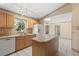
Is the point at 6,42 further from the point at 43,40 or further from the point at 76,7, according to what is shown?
the point at 76,7

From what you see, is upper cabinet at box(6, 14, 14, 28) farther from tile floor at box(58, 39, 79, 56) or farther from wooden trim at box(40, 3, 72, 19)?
tile floor at box(58, 39, 79, 56)

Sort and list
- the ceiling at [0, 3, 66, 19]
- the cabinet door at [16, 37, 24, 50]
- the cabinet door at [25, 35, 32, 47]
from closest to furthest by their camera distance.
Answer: the ceiling at [0, 3, 66, 19] < the cabinet door at [25, 35, 32, 47] < the cabinet door at [16, 37, 24, 50]

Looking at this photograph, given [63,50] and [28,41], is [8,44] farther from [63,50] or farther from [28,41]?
[63,50]

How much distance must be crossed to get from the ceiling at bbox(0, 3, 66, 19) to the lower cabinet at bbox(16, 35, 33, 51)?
1.60 feet

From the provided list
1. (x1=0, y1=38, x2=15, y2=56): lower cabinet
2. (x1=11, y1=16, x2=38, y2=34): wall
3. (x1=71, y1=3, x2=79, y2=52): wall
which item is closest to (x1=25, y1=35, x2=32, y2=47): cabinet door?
(x1=11, y1=16, x2=38, y2=34): wall

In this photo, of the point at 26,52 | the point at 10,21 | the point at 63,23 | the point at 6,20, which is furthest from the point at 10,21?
the point at 63,23

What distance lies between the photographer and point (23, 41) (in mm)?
2424

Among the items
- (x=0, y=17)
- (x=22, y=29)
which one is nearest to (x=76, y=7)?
(x=22, y=29)

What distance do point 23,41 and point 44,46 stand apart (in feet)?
1.72

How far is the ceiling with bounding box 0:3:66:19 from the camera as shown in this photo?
6.88 feet

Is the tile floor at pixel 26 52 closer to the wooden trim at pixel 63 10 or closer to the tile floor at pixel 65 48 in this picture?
the tile floor at pixel 65 48

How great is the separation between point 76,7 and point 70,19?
259 millimetres

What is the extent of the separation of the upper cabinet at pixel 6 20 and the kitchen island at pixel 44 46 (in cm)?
67

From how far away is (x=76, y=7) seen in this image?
82.8 inches
